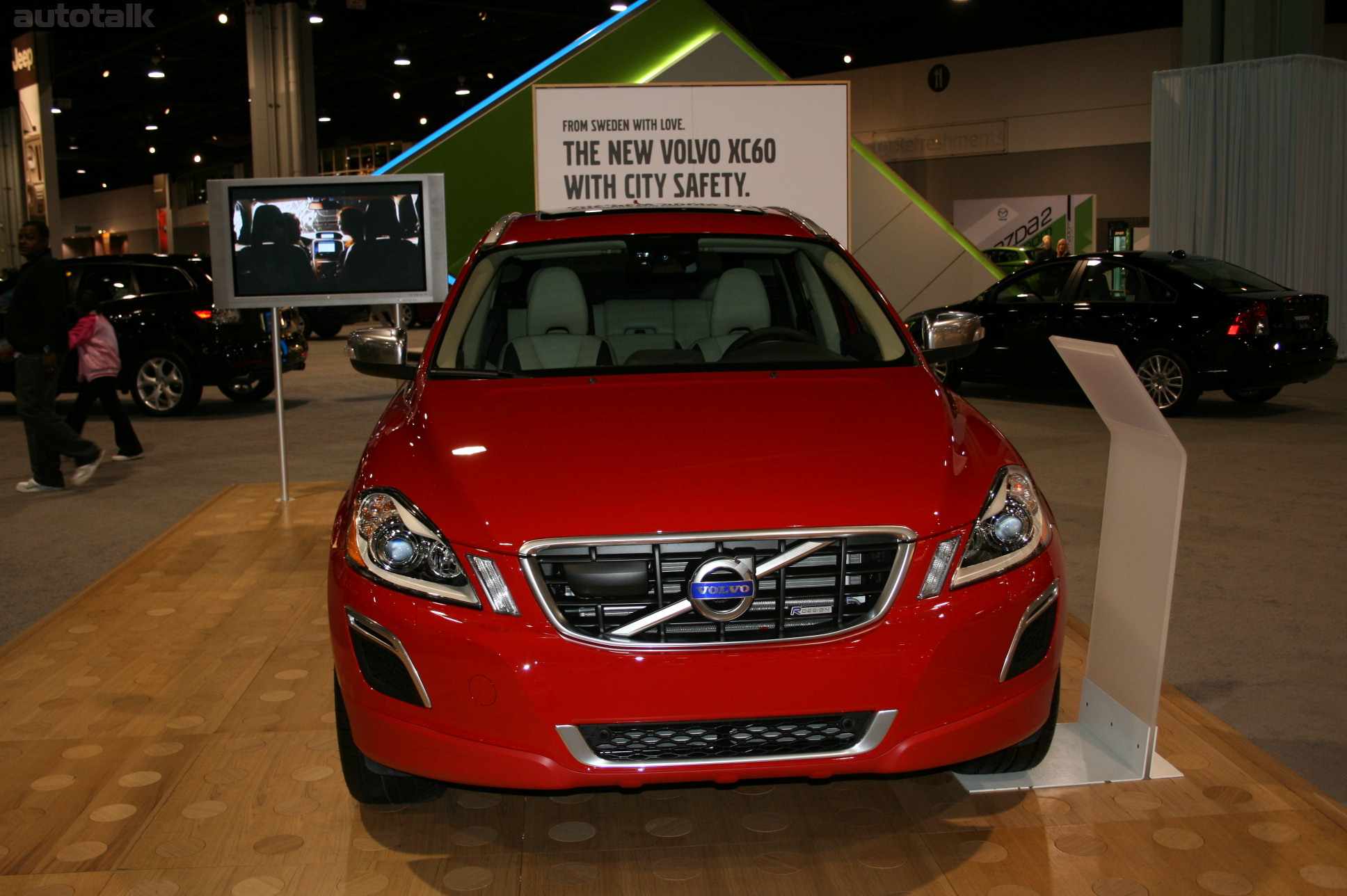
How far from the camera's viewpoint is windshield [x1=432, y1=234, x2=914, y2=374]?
3.60 meters

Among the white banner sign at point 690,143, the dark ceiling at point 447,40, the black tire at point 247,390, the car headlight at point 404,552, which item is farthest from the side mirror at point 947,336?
the dark ceiling at point 447,40

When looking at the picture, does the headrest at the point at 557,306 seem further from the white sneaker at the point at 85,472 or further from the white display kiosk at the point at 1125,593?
the white sneaker at the point at 85,472

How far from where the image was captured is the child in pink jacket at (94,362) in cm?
867

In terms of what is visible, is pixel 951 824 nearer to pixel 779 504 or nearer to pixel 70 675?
pixel 779 504

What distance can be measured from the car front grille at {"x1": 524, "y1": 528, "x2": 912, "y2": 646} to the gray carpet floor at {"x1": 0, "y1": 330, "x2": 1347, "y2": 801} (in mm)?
1545

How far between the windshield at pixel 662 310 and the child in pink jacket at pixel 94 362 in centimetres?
587

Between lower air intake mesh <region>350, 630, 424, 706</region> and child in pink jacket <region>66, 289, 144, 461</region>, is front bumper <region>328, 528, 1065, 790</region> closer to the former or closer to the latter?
lower air intake mesh <region>350, 630, 424, 706</region>

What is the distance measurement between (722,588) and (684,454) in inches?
15.7

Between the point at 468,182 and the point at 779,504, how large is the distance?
10875 millimetres

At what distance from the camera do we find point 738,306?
12.6 feet

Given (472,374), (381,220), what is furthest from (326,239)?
(472,374)

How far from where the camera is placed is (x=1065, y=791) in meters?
3.03

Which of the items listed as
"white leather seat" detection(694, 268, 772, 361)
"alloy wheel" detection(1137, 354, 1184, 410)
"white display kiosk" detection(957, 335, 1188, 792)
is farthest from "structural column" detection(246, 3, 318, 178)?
"white display kiosk" detection(957, 335, 1188, 792)

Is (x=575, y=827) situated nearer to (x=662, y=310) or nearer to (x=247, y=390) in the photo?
(x=662, y=310)
